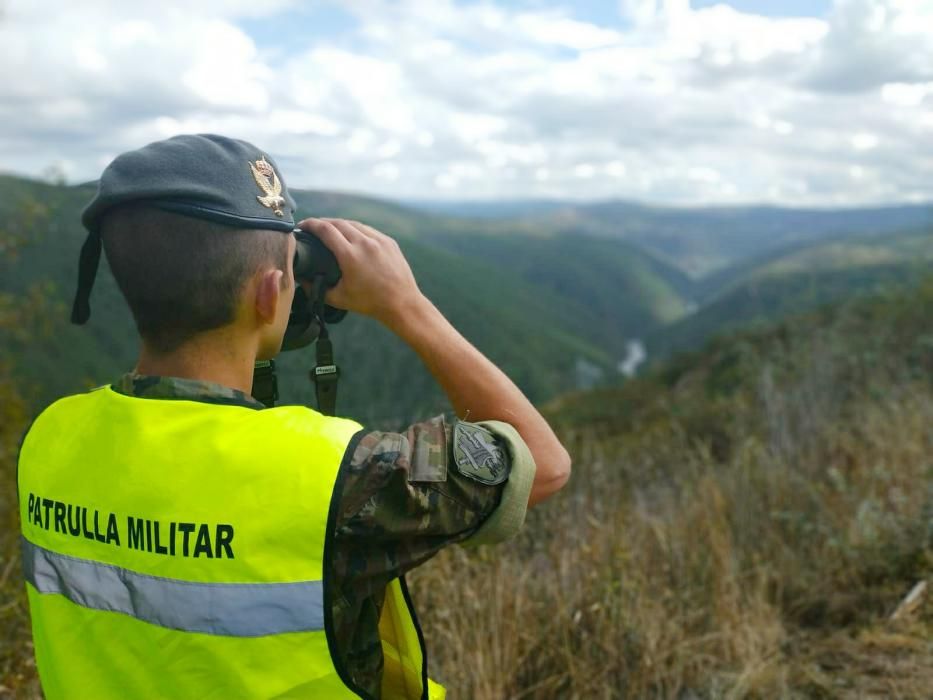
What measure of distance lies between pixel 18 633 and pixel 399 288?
2419 mm

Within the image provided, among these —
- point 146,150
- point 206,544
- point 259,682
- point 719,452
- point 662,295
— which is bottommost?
point 662,295

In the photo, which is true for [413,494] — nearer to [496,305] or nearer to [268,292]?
[268,292]

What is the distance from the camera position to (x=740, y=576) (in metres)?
3.51

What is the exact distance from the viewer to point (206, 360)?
1299 mm

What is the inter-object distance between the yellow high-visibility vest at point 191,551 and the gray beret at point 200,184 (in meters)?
0.30

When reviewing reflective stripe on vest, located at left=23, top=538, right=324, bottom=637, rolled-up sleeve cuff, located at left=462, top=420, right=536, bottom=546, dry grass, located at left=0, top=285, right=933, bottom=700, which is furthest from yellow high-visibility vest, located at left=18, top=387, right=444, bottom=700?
Result: dry grass, located at left=0, top=285, right=933, bottom=700

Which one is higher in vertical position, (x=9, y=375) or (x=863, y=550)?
(x=863, y=550)

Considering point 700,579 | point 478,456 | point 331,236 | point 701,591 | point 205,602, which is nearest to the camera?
point 205,602

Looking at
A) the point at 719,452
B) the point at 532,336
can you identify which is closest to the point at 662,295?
the point at 532,336

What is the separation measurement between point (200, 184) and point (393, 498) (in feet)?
1.85

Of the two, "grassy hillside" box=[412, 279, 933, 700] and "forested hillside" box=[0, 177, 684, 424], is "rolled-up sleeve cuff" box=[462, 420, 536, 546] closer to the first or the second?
"forested hillside" box=[0, 177, 684, 424]

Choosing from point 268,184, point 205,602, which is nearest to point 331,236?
point 268,184

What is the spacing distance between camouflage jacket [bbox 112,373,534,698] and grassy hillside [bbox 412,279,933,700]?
5.21 feet

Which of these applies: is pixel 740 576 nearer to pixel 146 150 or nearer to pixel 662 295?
pixel 146 150
